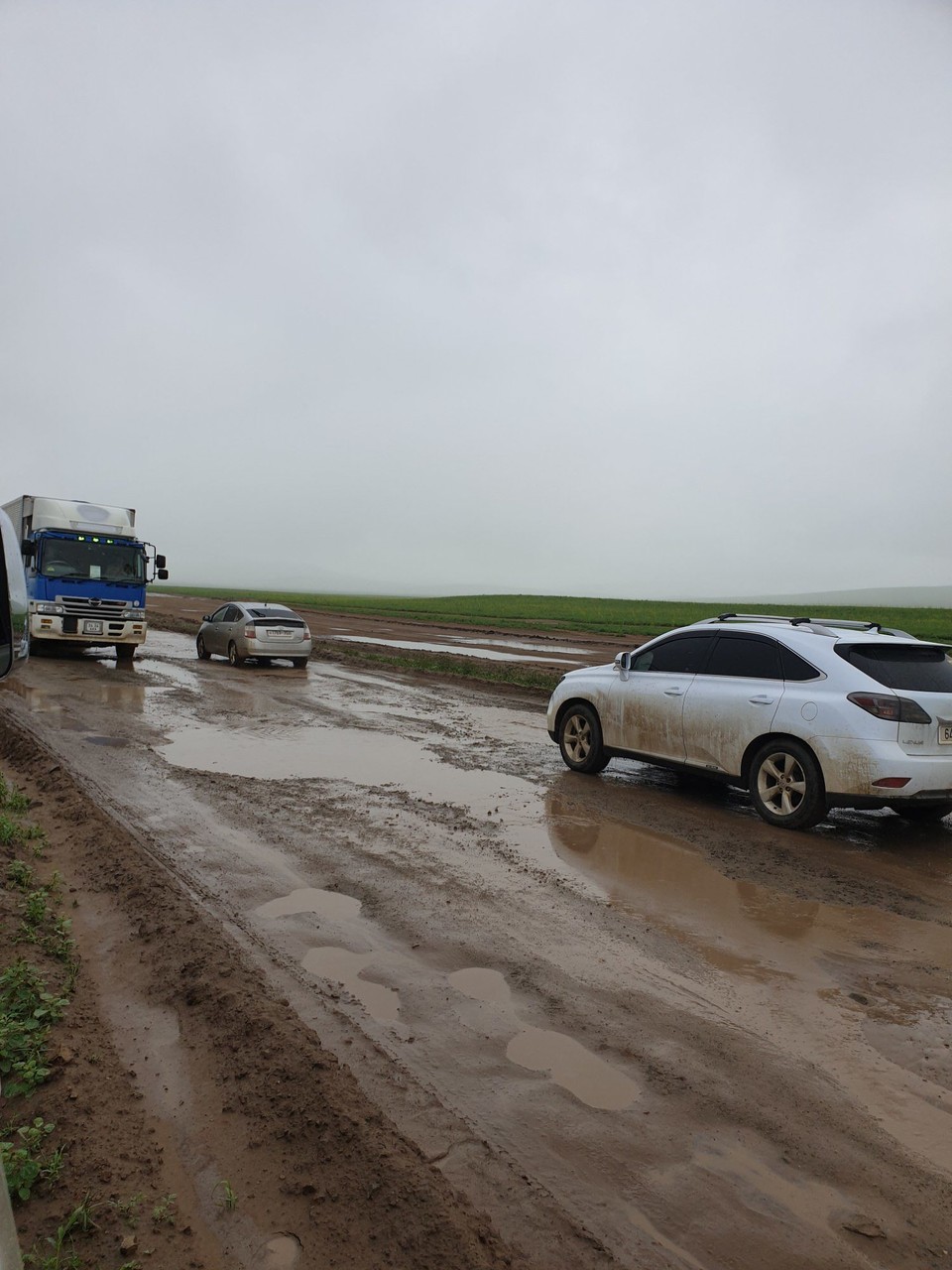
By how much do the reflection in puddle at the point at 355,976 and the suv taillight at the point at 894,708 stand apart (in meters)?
4.47

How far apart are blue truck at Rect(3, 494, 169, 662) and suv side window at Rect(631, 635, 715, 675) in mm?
13283

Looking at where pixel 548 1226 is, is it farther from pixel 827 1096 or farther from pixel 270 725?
pixel 270 725

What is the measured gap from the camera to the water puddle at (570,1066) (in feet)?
11.5

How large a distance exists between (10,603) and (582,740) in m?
7.15

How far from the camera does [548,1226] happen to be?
2.79m

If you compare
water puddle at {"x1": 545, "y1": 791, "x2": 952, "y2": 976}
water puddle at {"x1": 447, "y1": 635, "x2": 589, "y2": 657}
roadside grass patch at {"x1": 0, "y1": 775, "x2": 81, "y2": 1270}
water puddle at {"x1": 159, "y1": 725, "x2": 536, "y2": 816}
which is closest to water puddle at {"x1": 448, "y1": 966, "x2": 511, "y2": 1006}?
water puddle at {"x1": 545, "y1": 791, "x2": 952, "y2": 976}

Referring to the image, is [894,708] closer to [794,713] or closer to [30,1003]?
[794,713]

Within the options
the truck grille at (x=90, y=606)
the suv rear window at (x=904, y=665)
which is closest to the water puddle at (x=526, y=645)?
the truck grille at (x=90, y=606)

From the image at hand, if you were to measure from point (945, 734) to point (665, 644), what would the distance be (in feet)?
9.25

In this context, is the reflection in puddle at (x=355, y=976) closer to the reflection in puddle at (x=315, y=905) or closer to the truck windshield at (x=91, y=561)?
the reflection in puddle at (x=315, y=905)

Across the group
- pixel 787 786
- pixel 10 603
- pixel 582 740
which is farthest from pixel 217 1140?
pixel 582 740

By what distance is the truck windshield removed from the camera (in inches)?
746

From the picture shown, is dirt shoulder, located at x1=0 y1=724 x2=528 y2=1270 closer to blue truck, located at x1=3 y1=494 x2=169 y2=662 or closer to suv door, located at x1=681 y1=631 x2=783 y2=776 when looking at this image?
suv door, located at x1=681 y1=631 x2=783 y2=776

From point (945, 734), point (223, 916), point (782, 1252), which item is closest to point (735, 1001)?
point (782, 1252)
